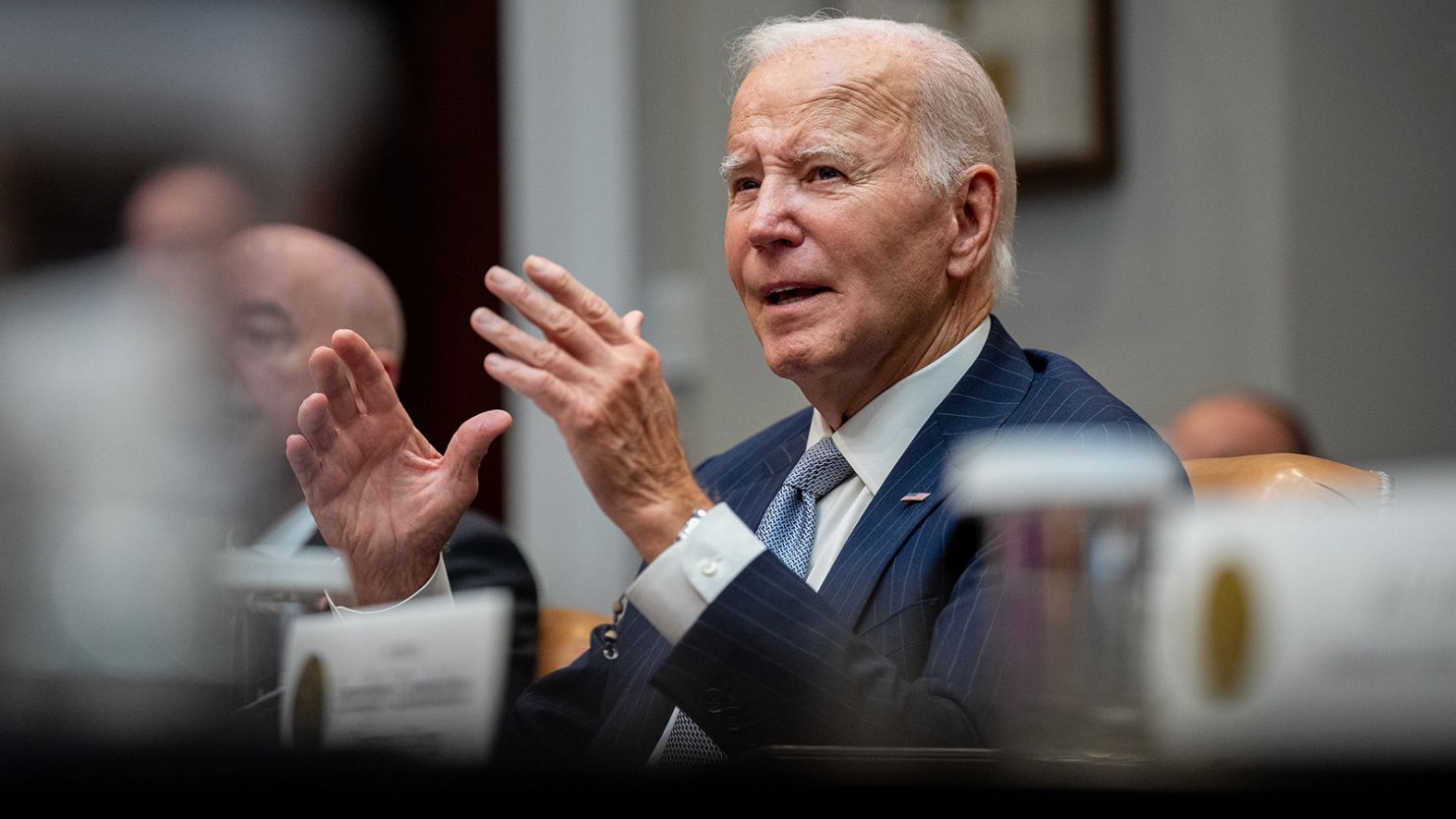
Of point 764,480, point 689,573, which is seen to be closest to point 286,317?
point 764,480

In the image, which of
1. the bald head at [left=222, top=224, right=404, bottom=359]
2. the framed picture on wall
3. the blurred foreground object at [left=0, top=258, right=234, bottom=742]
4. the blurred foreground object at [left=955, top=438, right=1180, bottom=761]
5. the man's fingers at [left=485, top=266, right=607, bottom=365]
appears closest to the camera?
the blurred foreground object at [left=955, top=438, right=1180, bottom=761]

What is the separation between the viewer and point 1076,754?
2.48 ft

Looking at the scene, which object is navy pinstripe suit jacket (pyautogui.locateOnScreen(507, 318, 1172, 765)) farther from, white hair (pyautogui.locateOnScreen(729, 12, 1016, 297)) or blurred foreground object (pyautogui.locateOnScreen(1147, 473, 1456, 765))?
blurred foreground object (pyautogui.locateOnScreen(1147, 473, 1456, 765))

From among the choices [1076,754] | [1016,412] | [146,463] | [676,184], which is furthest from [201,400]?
[1076,754]

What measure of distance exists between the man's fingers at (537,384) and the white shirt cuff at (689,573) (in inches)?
6.0

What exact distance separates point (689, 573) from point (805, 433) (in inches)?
26.3

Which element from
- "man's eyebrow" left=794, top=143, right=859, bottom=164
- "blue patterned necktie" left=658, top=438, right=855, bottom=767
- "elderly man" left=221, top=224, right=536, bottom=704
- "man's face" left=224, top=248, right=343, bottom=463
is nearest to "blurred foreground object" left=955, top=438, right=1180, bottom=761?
"blue patterned necktie" left=658, top=438, right=855, bottom=767

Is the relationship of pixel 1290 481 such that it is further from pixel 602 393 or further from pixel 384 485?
pixel 384 485

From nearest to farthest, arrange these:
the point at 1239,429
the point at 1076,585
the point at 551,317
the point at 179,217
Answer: the point at 1076,585, the point at 551,317, the point at 179,217, the point at 1239,429

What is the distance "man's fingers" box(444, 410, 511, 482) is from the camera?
1.56 metres

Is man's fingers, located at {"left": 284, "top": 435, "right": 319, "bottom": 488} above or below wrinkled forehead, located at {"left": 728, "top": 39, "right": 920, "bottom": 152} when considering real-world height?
below

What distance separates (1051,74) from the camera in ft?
10.4

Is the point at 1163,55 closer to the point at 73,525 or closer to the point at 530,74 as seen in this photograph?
the point at 530,74

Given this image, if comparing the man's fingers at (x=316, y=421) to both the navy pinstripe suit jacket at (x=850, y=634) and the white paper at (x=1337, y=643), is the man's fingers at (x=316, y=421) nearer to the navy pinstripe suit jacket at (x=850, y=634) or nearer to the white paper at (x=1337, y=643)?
the navy pinstripe suit jacket at (x=850, y=634)
